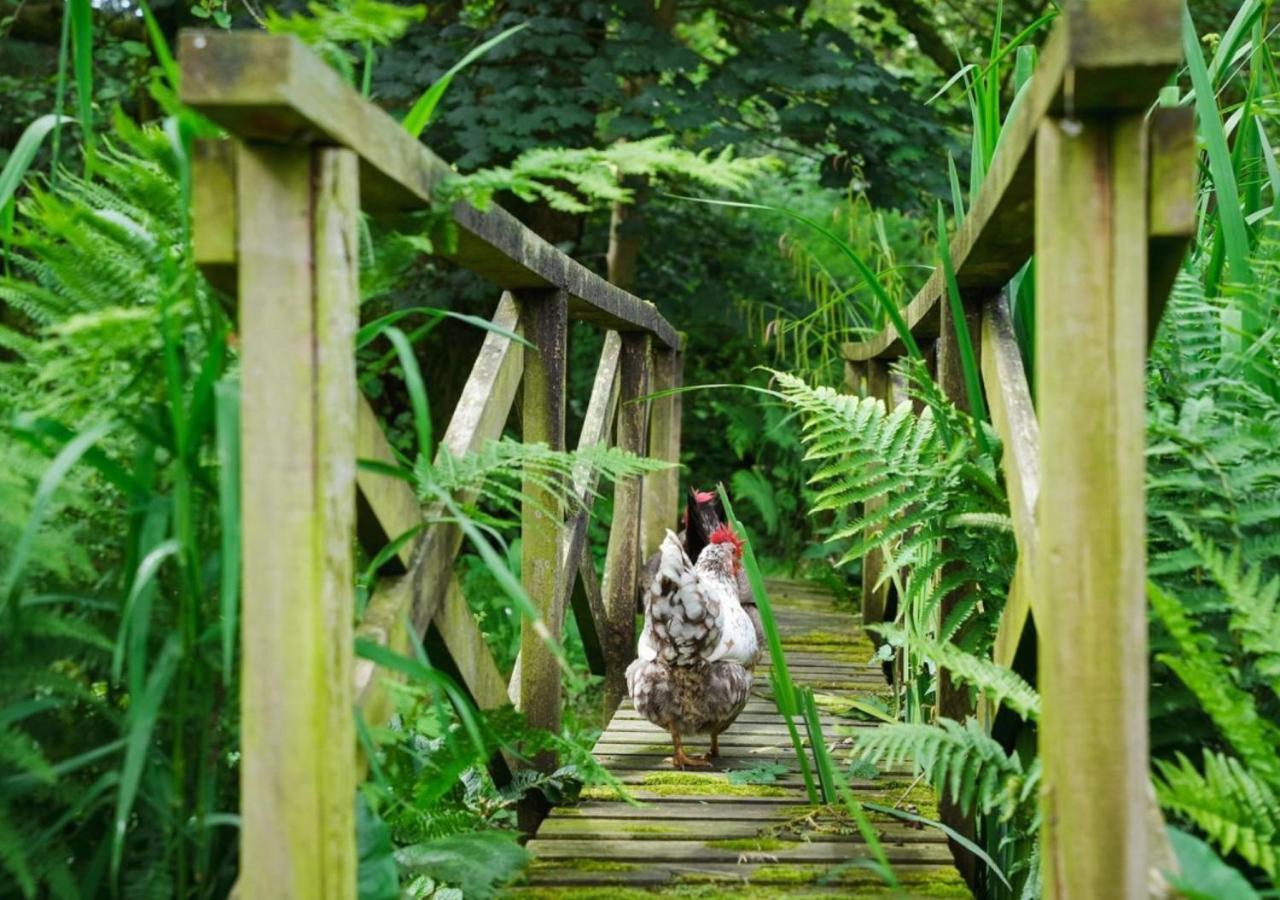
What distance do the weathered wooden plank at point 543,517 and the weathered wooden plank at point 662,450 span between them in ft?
8.06

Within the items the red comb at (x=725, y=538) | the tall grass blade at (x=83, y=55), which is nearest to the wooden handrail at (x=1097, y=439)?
the tall grass blade at (x=83, y=55)

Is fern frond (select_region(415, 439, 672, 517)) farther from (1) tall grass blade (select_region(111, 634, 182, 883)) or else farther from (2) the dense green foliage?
(1) tall grass blade (select_region(111, 634, 182, 883))

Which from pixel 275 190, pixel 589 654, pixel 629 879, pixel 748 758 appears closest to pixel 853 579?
pixel 589 654

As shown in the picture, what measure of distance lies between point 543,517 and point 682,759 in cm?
77

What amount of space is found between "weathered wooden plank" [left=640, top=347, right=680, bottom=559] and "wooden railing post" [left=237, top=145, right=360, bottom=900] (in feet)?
13.0

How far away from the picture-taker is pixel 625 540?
453cm

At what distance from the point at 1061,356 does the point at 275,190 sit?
914 millimetres

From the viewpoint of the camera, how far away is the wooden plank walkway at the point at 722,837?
220cm

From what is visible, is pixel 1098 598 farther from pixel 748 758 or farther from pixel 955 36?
pixel 955 36

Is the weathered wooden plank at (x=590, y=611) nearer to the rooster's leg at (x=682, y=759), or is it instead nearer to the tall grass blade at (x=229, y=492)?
the rooster's leg at (x=682, y=759)

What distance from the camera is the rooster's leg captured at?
3119mm

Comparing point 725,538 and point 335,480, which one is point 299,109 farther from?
point 725,538

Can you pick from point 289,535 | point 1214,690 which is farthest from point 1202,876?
point 289,535

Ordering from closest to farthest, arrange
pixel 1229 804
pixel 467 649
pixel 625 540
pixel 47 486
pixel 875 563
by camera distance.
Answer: pixel 47 486, pixel 1229 804, pixel 467 649, pixel 625 540, pixel 875 563
